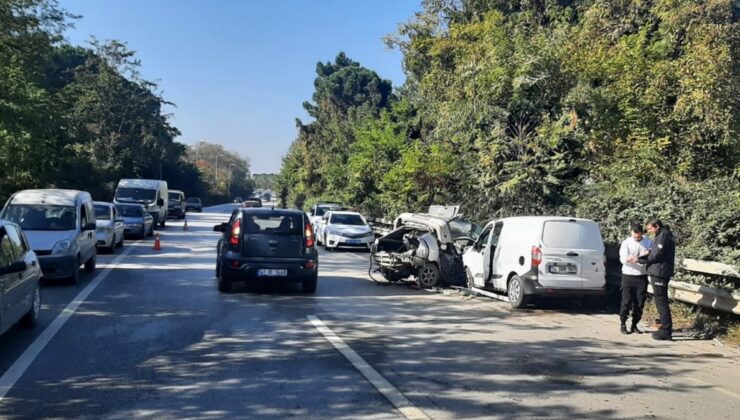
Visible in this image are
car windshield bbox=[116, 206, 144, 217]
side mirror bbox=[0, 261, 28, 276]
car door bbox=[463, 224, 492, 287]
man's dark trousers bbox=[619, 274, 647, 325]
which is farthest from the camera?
car windshield bbox=[116, 206, 144, 217]

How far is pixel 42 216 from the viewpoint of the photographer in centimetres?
1452

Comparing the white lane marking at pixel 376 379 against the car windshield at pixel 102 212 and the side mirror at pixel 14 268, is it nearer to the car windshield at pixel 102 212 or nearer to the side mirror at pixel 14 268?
the side mirror at pixel 14 268

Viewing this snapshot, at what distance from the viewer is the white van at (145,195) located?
3547 cm

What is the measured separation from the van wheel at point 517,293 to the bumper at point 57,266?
28.1ft

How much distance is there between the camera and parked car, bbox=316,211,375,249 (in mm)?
25219

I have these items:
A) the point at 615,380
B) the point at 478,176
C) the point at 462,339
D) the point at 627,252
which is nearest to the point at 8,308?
the point at 462,339

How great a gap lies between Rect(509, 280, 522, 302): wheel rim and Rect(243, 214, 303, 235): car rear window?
420 centimetres

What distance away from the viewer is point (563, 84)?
20297 millimetres

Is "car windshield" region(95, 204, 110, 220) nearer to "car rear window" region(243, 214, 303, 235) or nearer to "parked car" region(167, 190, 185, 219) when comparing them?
"car rear window" region(243, 214, 303, 235)

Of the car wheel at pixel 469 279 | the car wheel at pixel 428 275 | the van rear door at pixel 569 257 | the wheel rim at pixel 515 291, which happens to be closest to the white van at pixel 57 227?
the car wheel at pixel 428 275

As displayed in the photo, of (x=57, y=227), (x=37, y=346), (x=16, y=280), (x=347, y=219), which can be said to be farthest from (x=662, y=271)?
(x=347, y=219)

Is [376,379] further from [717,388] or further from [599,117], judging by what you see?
[599,117]

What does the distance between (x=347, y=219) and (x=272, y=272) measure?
13933mm

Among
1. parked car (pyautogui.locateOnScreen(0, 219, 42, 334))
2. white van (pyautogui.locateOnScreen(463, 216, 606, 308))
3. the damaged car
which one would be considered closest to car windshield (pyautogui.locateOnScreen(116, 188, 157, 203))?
the damaged car
